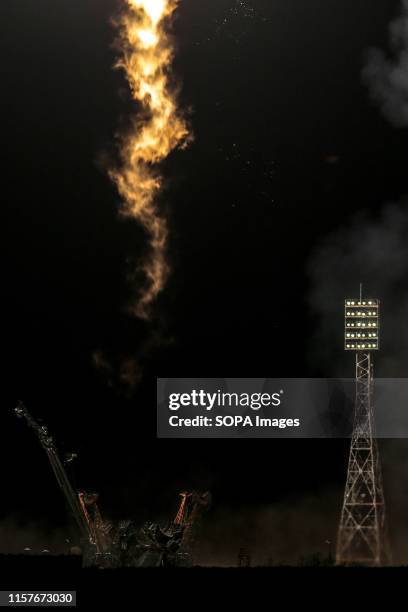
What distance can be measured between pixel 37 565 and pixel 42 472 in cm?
2000

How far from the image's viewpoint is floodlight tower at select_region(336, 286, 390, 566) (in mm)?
107875

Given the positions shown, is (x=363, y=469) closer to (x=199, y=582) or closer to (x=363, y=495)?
(x=363, y=495)

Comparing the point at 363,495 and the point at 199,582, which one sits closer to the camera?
the point at 199,582

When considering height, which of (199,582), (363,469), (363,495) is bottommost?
(199,582)

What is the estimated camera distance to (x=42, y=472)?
380 ft

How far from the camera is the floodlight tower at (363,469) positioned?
107875 mm

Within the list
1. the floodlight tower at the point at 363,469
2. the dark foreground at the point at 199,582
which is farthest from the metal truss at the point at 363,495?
the dark foreground at the point at 199,582

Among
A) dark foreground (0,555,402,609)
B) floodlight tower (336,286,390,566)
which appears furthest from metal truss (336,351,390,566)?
dark foreground (0,555,402,609)

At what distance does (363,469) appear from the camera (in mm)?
109312

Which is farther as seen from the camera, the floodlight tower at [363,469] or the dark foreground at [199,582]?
the floodlight tower at [363,469]

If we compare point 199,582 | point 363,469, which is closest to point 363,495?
point 363,469

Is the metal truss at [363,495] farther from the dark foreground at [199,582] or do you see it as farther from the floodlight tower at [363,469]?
the dark foreground at [199,582]

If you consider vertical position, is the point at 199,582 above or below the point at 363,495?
below

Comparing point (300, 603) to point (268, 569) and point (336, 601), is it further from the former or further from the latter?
point (268, 569)
